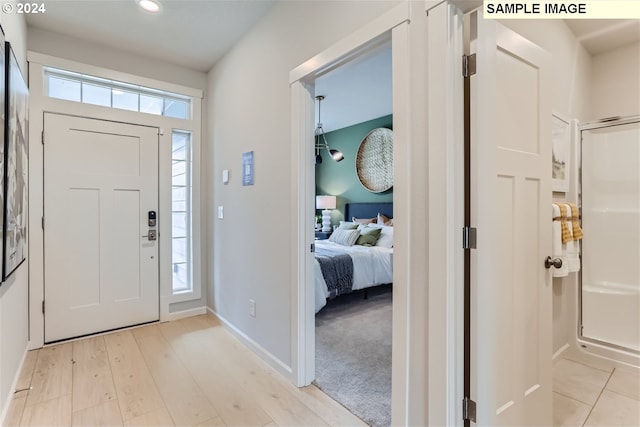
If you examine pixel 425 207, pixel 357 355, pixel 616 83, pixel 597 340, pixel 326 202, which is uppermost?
pixel 616 83

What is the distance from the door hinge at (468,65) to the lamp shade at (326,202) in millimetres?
4704

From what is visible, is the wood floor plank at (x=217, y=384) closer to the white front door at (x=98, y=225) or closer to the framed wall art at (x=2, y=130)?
the white front door at (x=98, y=225)

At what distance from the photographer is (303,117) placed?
210 centimetres

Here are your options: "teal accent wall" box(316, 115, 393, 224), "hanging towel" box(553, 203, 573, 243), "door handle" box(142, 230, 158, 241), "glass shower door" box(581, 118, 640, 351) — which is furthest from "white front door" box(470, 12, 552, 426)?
"teal accent wall" box(316, 115, 393, 224)

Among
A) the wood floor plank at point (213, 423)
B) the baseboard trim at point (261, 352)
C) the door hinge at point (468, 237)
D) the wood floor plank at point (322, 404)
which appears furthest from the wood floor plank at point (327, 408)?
the door hinge at point (468, 237)

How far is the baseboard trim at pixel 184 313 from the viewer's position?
329 cm

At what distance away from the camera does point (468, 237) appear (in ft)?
4.36

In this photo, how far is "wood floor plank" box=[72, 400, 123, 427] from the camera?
173 cm

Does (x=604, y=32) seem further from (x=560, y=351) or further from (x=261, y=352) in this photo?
(x=261, y=352)

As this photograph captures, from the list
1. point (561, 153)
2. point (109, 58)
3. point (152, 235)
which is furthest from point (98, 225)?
point (561, 153)

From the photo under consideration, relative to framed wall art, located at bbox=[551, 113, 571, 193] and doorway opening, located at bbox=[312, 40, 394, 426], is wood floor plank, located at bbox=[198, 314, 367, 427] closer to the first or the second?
doorway opening, located at bbox=[312, 40, 394, 426]

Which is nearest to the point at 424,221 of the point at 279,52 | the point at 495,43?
the point at 495,43

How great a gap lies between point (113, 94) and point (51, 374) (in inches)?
94.3

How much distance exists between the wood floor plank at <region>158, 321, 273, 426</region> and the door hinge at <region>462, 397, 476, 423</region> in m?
1.01
